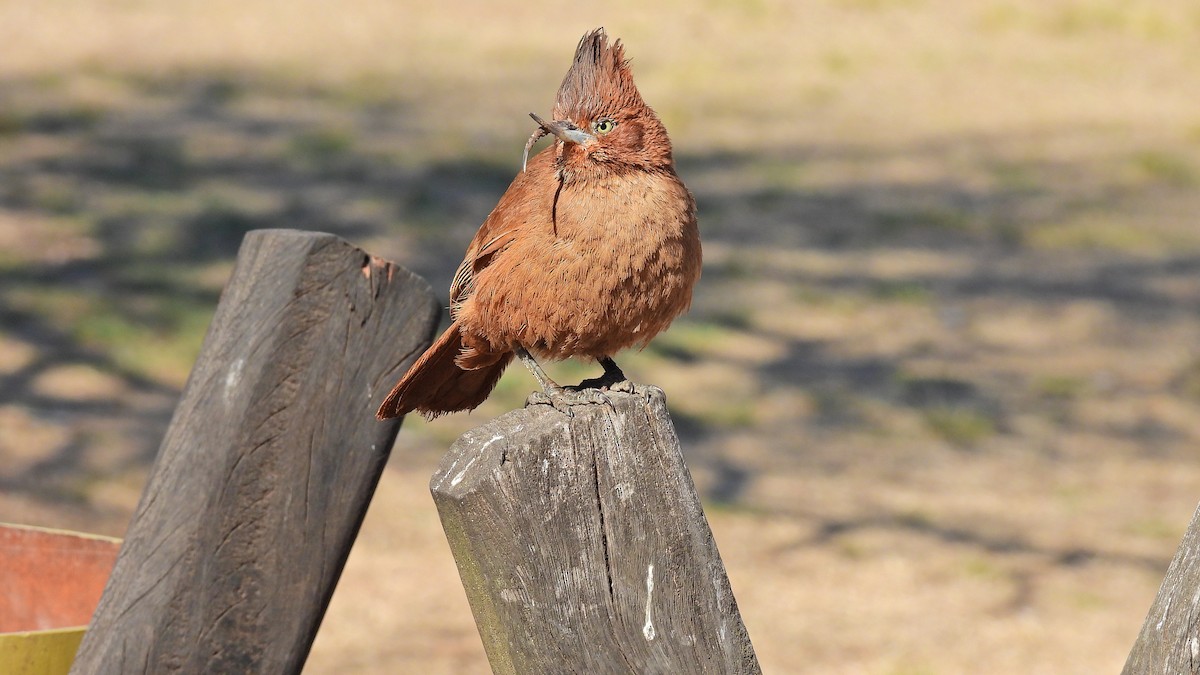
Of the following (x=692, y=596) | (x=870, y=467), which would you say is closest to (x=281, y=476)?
(x=692, y=596)

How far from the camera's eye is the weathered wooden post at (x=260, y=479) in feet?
8.80


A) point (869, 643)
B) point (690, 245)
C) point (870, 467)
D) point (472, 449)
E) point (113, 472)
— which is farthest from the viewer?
point (870, 467)

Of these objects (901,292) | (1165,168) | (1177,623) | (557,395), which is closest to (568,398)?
(557,395)

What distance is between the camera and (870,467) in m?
7.14

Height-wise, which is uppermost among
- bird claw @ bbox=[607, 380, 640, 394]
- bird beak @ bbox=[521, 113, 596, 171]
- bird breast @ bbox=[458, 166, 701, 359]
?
bird beak @ bbox=[521, 113, 596, 171]

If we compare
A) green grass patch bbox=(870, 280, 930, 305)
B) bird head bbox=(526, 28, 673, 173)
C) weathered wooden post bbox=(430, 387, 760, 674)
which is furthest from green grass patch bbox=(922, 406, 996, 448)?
weathered wooden post bbox=(430, 387, 760, 674)

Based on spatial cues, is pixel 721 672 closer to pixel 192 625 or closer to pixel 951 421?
pixel 192 625

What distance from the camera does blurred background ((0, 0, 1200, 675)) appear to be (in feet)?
20.1

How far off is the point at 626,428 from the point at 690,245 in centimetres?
99

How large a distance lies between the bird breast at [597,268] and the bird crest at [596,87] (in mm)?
159

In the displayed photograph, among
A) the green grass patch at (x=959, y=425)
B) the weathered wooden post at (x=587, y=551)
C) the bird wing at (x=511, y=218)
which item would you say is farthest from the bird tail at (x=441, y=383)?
the green grass patch at (x=959, y=425)

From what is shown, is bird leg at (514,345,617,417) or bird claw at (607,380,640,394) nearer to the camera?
bird leg at (514,345,617,417)

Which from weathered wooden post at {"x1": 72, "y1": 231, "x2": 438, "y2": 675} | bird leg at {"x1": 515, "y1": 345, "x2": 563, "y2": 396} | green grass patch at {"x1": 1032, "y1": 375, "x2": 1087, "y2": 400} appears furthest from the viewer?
green grass patch at {"x1": 1032, "y1": 375, "x2": 1087, "y2": 400}

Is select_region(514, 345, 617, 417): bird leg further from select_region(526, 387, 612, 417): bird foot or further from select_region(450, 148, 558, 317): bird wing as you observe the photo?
select_region(450, 148, 558, 317): bird wing
